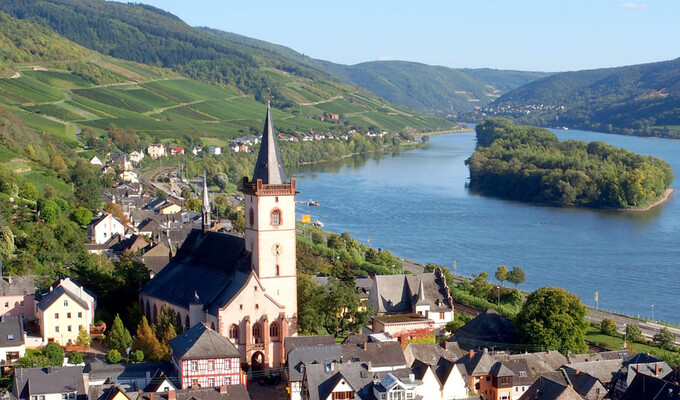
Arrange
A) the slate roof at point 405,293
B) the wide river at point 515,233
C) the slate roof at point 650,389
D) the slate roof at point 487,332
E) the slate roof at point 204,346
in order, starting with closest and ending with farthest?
the slate roof at point 650,389
the slate roof at point 204,346
the slate roof at point 487,332
the slate roof at point 405,293
the wide river at point 515,233

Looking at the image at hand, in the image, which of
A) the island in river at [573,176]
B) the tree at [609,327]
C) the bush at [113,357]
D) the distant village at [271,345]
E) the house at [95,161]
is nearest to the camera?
the distant village at [271,345]

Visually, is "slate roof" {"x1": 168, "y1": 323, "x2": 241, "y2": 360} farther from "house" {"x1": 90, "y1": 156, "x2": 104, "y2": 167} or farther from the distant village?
"house" {"x1": 90, "y1": 156, "x2": 104, "y2": 167}

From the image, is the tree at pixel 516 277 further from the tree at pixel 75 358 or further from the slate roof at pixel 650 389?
the tree at pixel 75 358

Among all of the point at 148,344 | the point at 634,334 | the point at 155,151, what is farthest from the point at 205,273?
the point at 155,151

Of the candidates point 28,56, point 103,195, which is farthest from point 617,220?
point 28,56

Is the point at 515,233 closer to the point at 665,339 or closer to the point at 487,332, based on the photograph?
the point at 665,339

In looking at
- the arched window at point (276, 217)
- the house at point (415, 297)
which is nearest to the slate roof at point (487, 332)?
the house at point (415, 297)
